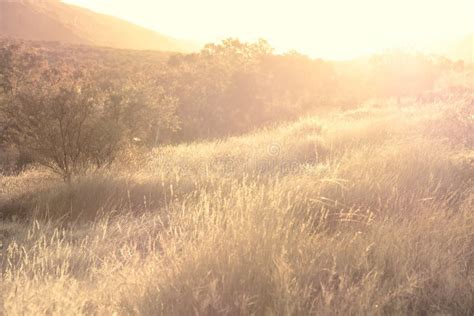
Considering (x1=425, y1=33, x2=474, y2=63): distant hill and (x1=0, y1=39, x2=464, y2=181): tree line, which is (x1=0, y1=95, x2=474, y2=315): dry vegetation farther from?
(x1=425, y1=33, x2=474, y2=63): distant hill

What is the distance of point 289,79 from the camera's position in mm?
31078

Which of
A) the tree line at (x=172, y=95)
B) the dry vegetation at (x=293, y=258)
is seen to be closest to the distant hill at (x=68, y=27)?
the tree line at (x=172, y=95)

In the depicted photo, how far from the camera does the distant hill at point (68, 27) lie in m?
87.9

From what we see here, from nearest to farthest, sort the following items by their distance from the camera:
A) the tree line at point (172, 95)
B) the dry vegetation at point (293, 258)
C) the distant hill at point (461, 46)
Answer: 1. the dry vegetation at point (293, 258)
2. the tree line at point (172, 95)
3. the distant hill at point (461, 46)

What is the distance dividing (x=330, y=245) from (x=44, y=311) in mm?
2098

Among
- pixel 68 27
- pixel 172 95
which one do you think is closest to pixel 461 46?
pixel 172 95

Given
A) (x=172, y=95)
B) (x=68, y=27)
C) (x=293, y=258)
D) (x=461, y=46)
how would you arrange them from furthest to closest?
(x=68, y=27) → (x=461, y=46) → (x=172, y=95) → (x=293, y=258)

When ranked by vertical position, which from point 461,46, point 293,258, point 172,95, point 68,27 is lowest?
point 172,95

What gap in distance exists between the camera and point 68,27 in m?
95.6

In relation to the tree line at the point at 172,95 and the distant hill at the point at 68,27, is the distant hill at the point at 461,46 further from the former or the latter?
the distant hill at the point at 68,27

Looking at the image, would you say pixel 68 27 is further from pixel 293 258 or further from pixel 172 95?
pixel 293 258

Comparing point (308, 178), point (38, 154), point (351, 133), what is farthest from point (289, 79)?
point (308, 178)

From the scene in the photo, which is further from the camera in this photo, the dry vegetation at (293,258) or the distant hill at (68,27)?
the distant hill at (68,27)

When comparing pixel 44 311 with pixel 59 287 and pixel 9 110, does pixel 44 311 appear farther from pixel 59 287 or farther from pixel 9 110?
pixel 9 110
